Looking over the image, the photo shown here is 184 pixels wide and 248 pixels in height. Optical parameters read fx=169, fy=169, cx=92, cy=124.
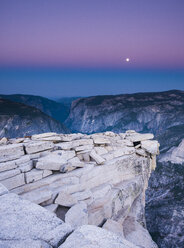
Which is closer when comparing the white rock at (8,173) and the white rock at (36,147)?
the white rock at (8,173)

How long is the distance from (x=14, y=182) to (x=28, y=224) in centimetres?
374

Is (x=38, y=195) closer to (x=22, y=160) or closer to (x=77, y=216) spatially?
(x=77, y=216)

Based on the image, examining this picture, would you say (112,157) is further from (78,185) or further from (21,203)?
(21,203)

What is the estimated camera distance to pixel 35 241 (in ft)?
6.67

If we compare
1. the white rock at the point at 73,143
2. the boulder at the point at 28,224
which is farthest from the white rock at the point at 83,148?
the boulder at the point at 28,224

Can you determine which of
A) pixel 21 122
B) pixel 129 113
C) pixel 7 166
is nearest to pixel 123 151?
pixel 7 166

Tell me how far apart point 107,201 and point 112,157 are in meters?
2.28

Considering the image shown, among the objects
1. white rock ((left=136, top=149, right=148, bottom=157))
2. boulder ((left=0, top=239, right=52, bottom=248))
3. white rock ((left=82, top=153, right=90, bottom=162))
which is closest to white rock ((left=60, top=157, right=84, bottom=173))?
white rock ((left=82, top=153, right=90, bottom=162))

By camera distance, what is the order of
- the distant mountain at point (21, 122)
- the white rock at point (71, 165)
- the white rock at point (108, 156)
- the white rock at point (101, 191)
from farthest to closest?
the distant mountain at point (21, 122)
the white rock at point (108, 156)
the white rock at point (101, 191)
the white rock at point (71, 165)

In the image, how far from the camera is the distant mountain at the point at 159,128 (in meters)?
36.5

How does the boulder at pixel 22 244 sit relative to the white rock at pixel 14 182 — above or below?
above

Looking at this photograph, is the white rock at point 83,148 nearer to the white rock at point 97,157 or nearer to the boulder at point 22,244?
the white rock at point 97,157

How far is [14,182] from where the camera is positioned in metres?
5.69

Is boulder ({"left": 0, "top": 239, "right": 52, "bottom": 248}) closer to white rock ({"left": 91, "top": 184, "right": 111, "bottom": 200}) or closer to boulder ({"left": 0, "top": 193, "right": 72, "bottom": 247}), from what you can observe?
boulder ({"left": 0, "top": 193, "right": 72, "bottom": 247})
